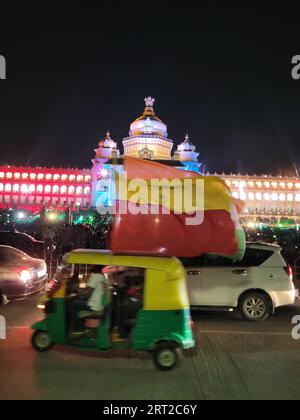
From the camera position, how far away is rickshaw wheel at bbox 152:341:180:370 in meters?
6.34

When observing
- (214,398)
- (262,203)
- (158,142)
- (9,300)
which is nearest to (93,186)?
(158,142)

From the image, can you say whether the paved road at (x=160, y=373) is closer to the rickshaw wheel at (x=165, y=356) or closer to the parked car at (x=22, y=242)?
the rickshaw wheel at (x=165, y=356)

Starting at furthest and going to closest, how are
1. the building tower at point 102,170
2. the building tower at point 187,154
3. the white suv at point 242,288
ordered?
the building tower at point 187,154 < the building tower at point 102,170 < the white suv at point 242,288

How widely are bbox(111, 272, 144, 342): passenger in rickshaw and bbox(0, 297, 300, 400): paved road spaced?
0.47 m

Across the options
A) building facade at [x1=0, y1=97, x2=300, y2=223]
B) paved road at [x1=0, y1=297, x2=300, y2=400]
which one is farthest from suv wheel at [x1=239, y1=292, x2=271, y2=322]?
building facade at [x1=0, y1=97, x2=300, y2=223]

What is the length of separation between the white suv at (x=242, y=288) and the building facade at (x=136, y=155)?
83.6 metres

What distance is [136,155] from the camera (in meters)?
94.4

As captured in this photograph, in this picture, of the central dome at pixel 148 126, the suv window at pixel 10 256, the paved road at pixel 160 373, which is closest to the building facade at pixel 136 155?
the central dome at pixel 148 126

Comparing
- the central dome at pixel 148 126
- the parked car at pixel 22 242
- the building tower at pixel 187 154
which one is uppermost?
the central dome at pixel 148 126

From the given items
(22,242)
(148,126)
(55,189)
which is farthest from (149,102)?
(22,242)

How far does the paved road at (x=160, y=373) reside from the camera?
5.49m

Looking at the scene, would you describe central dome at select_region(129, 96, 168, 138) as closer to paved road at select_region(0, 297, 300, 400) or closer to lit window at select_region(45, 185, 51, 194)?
lit window at select_region(45, 185, 51, 194)

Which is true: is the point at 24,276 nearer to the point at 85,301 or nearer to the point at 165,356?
the point at 85,301
